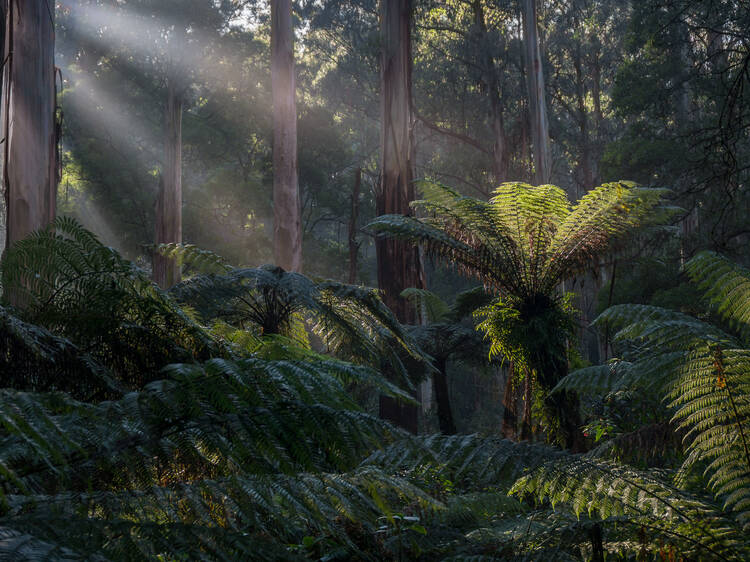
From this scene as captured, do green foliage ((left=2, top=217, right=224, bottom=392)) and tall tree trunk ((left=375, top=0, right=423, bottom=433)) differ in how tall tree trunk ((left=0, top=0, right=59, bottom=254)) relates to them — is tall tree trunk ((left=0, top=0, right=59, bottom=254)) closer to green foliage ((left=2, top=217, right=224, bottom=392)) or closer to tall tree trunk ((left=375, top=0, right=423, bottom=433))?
green foliage ((left=2, top=217, right=224, bottom=392))

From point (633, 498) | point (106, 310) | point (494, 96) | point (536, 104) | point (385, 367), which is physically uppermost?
point (494, 96)

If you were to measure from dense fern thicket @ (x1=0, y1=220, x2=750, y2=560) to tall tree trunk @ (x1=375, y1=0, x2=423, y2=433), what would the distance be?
558 centimetres

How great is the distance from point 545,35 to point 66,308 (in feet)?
69.8

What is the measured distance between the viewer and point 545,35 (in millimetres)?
20516

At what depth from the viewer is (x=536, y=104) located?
39.3 feet

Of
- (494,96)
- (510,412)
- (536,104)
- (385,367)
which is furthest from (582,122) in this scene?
(510,412)

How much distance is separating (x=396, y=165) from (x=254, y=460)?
24.5 ft

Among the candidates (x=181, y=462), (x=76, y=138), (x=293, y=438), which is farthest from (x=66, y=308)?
(x=76, y=138)

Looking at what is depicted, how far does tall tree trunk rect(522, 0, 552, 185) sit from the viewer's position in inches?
460

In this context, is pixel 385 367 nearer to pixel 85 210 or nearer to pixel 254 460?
pixel 254 460

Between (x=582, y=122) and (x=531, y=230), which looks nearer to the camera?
(x=531, y=230)

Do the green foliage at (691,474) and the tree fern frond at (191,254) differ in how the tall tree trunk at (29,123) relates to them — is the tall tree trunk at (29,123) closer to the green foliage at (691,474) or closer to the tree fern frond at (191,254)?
the tree fern frond at (191,254)

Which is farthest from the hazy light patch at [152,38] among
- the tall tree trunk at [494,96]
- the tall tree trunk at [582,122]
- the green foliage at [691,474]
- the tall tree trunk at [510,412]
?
the green foliage at [691,474]

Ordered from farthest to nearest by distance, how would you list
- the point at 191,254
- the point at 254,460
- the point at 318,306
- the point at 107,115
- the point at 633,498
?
1. the point at 107,115
2. the point at 191,254
3. the point at 318,306
4. the point at 633,498
5. the point at 254,460
